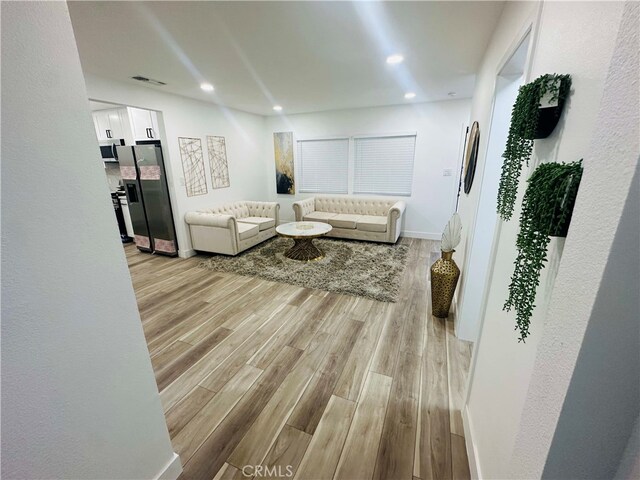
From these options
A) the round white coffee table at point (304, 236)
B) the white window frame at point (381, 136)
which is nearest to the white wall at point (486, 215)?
the round white coffee table at point (304, 236)

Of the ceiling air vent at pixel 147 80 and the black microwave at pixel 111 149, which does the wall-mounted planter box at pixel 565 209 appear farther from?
the black microwave at pixel 111 149

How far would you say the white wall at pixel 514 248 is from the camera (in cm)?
63

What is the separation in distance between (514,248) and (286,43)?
7.66ft

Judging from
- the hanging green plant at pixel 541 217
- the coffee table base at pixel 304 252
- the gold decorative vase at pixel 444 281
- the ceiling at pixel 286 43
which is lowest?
the coffee table base at pixel 304 252

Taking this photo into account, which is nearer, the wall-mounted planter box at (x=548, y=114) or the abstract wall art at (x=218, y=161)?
the wall-mounted planter box at (x=548, y=114)

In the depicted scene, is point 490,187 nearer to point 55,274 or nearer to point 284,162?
point 55,274

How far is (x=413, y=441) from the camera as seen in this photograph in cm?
141

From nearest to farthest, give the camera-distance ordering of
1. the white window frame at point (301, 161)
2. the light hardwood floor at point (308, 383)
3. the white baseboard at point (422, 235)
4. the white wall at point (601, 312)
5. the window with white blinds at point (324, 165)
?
1. the white wall at point (601, 312)
2. the light hardwood floor at point (308, 383)
3. the white baseboard at point (422, 235)
4. the white window frame at point (301, 161)
5. the window with white blinds at point (324, 165)

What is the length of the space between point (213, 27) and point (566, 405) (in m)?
2.73

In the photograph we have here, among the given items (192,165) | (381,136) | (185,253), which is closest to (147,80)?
(192,165)

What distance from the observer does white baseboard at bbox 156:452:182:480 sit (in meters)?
1.19

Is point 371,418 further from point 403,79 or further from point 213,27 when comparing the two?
point 403,79

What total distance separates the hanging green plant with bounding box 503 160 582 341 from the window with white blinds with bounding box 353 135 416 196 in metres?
4.55

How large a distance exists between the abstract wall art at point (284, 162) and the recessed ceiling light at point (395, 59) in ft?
11.1
